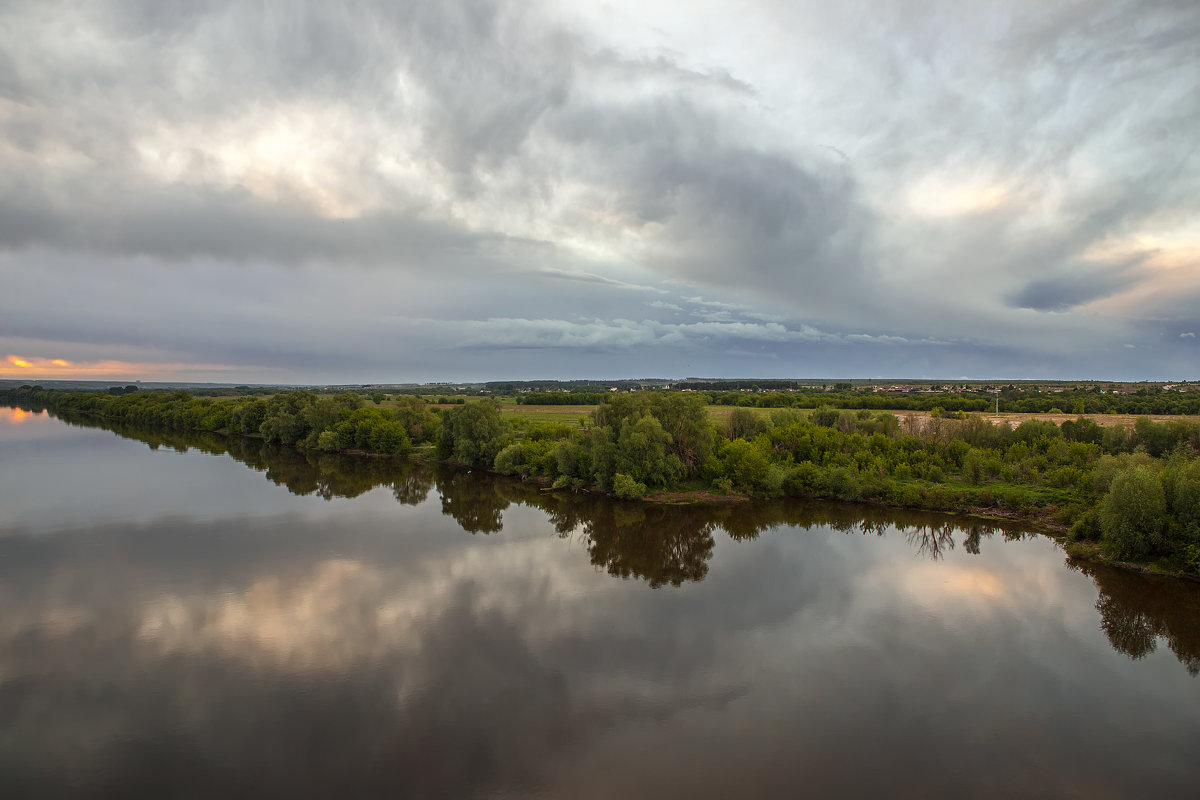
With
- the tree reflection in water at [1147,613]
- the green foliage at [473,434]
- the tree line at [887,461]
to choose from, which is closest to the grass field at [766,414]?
the tree line at [887,461]

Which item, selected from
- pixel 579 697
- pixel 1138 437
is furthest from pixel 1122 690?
pixel 1138 437

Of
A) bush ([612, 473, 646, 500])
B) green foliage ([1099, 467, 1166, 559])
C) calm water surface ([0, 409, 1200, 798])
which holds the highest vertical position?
green foliage ([1099, 467, 1166, 559])

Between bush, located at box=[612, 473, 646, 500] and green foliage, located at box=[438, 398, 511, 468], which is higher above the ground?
green foliage, located at box=[438, 398, 511, 468]

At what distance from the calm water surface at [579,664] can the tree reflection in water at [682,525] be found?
193mm

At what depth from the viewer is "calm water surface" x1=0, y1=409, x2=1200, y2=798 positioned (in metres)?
10.4

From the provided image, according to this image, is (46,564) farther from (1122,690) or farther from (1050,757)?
(1122,690)

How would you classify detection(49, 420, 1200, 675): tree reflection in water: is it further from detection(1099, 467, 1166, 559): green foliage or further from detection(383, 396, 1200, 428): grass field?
detection(383, 396, 1200, 428): grass field

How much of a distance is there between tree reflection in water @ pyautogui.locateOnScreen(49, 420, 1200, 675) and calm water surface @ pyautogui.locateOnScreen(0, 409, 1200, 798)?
0.63 ft

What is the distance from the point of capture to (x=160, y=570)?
19781 mm

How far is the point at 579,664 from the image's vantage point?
1405 cm

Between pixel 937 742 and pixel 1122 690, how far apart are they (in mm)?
5794

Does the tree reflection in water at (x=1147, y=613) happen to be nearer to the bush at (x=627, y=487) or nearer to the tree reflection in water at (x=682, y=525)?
the tree reflection in water at (x=682, y=525)

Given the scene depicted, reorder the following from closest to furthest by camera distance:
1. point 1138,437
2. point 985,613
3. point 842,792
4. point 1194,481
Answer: point 842,792 < point 985,613 < point 1194,481 < point 1138,437

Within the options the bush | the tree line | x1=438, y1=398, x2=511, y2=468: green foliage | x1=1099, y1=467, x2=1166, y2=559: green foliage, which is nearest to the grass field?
the tree line
